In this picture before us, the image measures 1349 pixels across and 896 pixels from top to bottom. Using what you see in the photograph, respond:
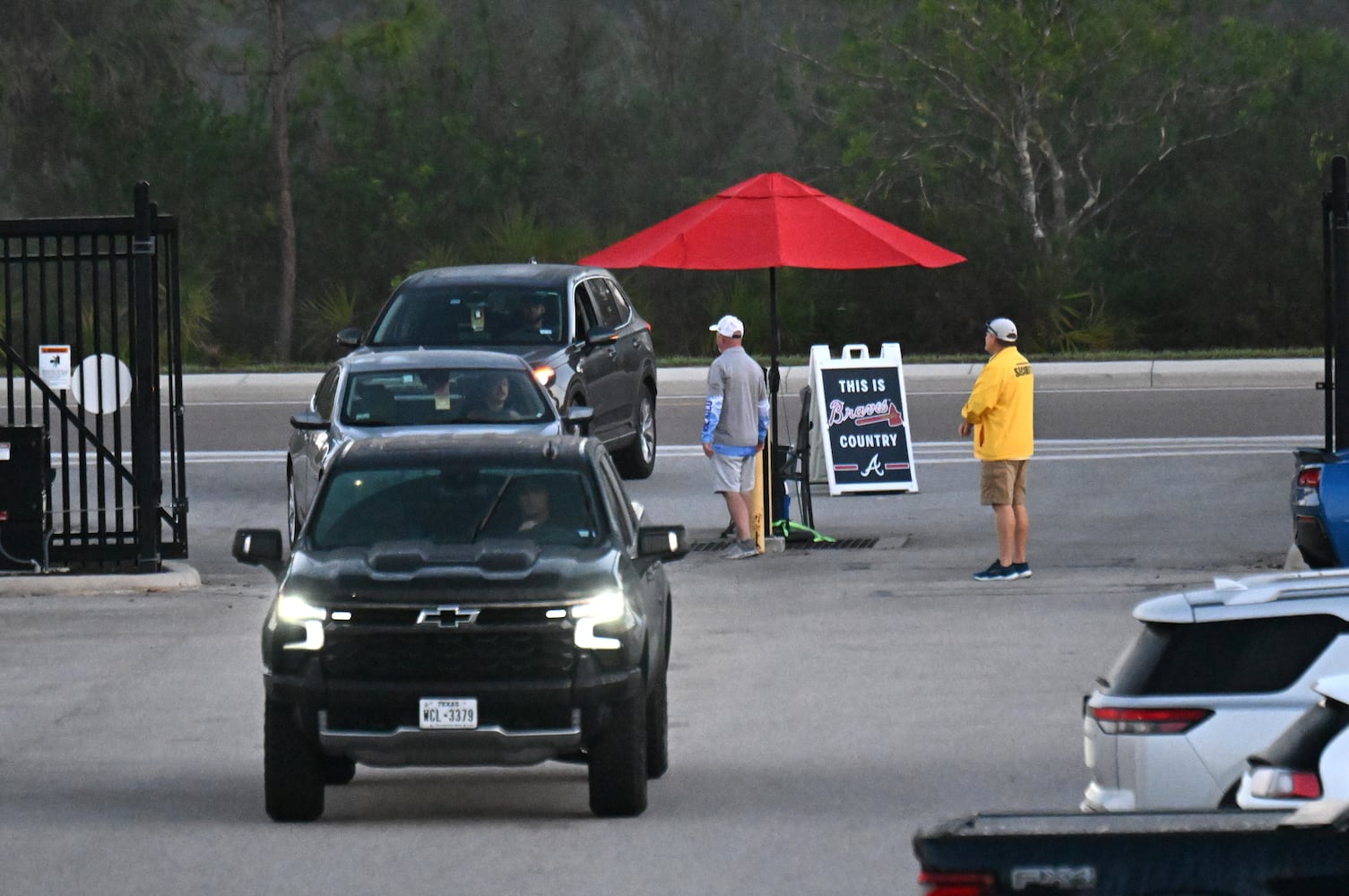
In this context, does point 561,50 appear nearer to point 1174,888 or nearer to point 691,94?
point 691,94

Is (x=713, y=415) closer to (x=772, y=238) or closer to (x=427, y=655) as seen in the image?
(x=772, y=238)

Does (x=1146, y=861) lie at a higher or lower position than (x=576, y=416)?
lower

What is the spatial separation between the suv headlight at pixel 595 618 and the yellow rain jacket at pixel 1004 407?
21.7 ft

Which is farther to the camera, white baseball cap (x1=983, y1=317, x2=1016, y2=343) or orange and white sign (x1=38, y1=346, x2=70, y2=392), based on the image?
orange and white sign (x1=38, y1=346, x2=70, y2=392)

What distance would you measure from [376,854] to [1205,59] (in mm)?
34608

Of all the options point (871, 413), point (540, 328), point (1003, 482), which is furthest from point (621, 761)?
point (871, 413)

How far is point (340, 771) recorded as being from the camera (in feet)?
32.5

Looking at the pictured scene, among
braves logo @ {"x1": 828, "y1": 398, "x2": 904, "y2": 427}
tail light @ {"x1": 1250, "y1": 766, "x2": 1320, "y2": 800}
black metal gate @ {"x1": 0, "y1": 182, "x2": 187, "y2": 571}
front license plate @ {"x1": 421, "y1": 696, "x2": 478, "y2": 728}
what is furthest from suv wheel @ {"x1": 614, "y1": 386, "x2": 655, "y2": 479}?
tail light @ {"x1": 1250, "y1": 766, "x2": 1320, "y2": 800}

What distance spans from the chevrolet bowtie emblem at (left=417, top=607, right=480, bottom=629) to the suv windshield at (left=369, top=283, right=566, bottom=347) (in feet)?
34.9

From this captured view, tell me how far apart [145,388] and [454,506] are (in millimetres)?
6492

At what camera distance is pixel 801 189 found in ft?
57.5

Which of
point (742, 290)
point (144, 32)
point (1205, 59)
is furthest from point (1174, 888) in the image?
point (144, 32)

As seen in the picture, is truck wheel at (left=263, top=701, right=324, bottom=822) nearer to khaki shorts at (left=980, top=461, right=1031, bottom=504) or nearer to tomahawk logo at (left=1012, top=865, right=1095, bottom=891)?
tomahawk logo at (left=1012, top=865, right=1095, bottom=891)

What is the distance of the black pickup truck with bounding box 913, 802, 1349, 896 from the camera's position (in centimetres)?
452
